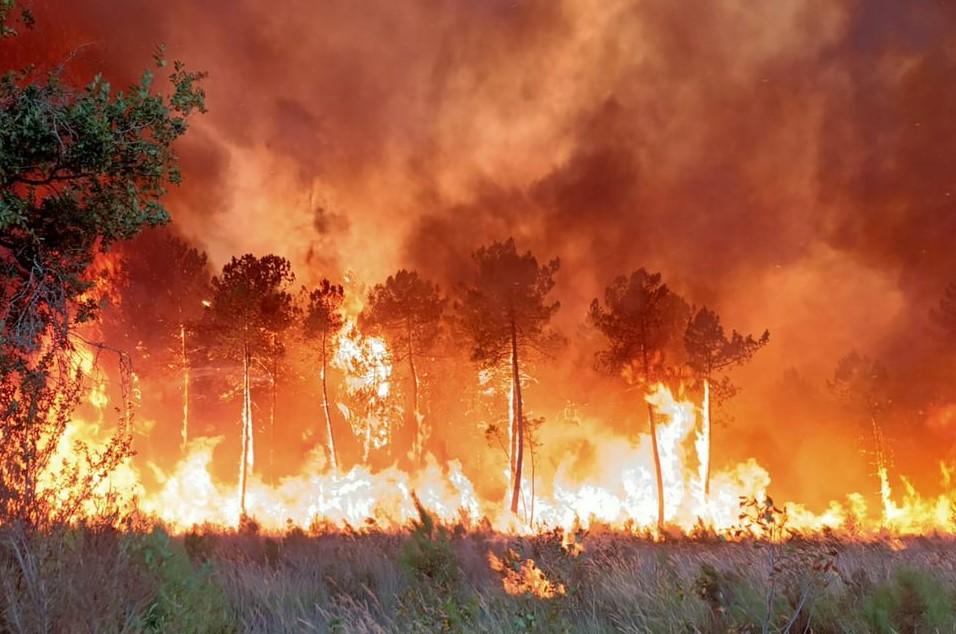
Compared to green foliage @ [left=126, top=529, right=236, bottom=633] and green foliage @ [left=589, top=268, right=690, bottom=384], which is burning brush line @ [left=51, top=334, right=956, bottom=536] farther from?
green foliage @ [left=126, top=529, right=236, bottom=633]

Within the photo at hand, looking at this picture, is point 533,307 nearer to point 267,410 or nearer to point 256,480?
point 256,480

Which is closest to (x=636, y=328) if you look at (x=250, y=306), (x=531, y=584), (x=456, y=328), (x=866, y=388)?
(x=456, y=328)

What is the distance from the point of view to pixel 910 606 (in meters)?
5.40

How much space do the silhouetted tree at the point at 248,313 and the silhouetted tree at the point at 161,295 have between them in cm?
814

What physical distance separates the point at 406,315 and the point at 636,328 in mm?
13161

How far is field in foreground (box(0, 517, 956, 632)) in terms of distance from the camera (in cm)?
453

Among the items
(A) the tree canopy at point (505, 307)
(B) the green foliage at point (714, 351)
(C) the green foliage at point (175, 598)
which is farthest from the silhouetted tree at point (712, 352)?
(C) the green foliage at point (175, 598)

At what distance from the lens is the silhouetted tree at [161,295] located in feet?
124

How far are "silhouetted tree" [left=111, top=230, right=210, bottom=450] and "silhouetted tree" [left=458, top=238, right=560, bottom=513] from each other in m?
18.6

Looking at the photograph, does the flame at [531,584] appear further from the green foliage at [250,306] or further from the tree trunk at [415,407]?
the tree trunk at [415,407]

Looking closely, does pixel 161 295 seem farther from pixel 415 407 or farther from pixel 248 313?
pixel 415 407

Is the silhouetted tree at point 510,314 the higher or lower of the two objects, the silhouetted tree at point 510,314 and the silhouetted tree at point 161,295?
the lower

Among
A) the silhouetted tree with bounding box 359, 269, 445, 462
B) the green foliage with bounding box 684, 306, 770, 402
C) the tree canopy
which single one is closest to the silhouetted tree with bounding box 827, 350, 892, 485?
the green foliage with bounding box 684, 306, 770, 402

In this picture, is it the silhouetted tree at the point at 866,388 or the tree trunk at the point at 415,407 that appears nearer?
the tree trunk at the point at 415,407
